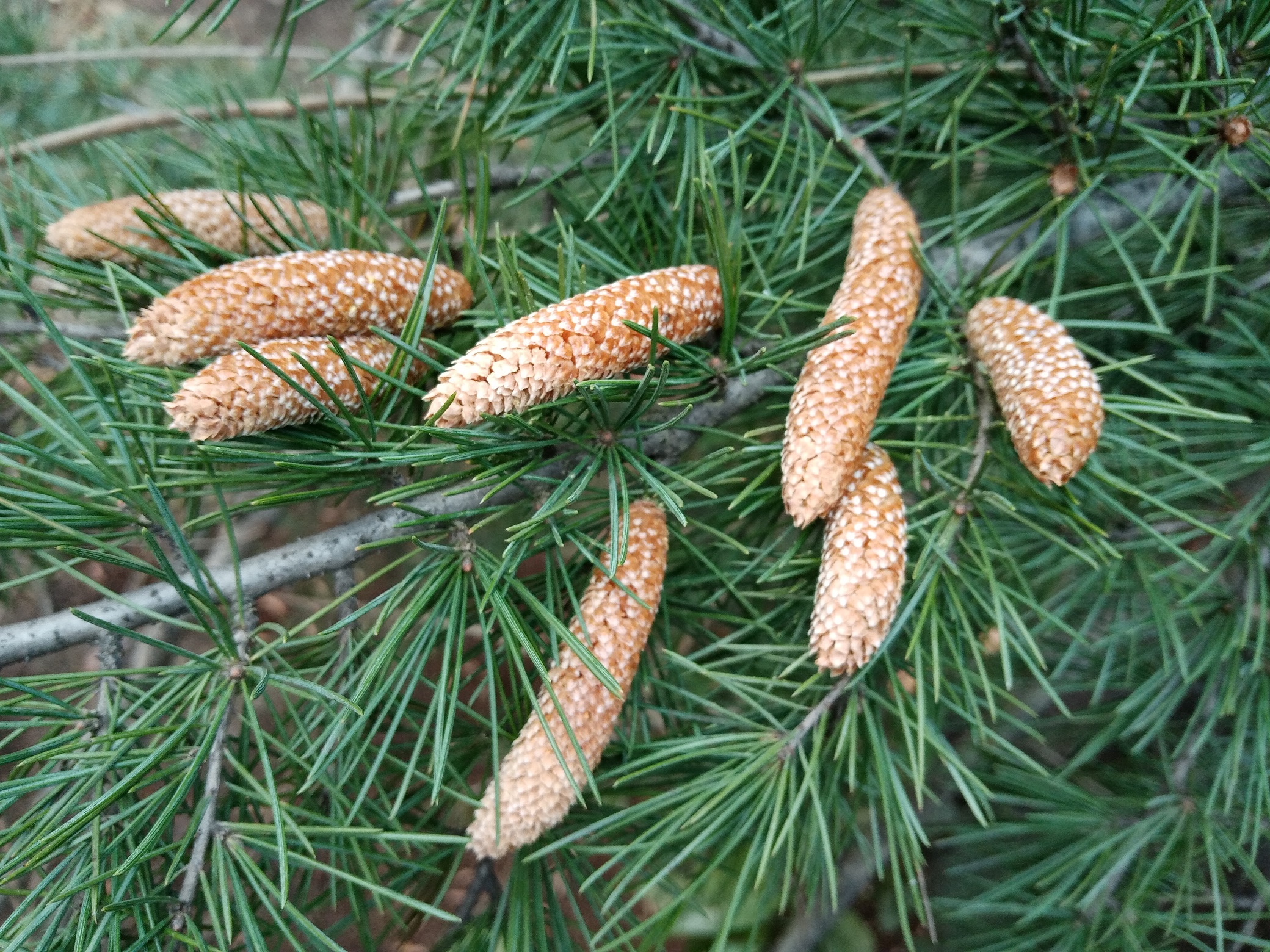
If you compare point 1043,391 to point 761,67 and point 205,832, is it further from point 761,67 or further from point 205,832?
point 205,832

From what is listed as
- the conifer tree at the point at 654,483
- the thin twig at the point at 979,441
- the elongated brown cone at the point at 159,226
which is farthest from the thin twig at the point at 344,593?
the thin twig at the point at 979,441

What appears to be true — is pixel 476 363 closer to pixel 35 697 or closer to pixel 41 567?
pixel 35 697

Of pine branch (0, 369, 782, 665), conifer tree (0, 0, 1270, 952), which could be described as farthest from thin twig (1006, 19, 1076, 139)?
pine branch (0, 369, 782, 665)

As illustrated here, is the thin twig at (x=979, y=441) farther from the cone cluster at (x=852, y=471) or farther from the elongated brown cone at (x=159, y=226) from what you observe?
the elongated brown cone at (x=159, y=226)

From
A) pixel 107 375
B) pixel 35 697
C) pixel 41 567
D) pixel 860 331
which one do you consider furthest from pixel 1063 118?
pixel 41 567

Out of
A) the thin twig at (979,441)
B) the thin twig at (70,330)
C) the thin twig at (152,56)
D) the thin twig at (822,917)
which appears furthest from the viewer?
the thin twig at (152,56)

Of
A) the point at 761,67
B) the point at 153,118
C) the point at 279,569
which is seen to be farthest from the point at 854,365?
the point at 153,118
